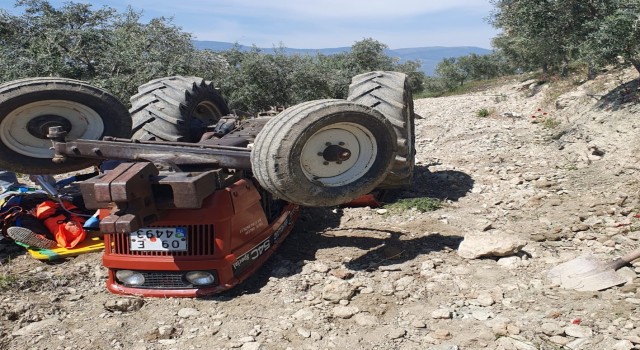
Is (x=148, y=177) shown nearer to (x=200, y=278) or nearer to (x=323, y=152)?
(x=200, y=278)

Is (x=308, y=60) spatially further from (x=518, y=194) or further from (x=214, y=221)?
(x=214, y=221)

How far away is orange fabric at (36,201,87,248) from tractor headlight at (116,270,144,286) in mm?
1257

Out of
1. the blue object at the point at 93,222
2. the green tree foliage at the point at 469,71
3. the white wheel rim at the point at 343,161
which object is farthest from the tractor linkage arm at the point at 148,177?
the green tree foliage at the point at 469,71

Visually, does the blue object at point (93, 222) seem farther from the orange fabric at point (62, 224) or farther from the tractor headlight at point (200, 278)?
the tractor headlight at point (200, 278)

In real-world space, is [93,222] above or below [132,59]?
below

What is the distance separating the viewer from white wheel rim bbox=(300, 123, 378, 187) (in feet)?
11.6

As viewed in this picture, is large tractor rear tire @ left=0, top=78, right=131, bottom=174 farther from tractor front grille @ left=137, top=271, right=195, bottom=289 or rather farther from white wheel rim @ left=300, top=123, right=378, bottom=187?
white wheel rim @ left=300, top=123, right=378, bottom=187

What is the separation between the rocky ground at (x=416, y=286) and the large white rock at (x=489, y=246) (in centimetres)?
1

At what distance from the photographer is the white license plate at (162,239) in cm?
364

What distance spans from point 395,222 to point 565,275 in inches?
75.3

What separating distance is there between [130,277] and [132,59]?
25.4 feet

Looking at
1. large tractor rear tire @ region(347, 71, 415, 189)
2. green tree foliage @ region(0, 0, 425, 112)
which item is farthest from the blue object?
green tree foliage @ region(0, 0, 425, 112)

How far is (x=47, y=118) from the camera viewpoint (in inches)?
175

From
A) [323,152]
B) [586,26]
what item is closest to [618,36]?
[586,26]
